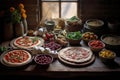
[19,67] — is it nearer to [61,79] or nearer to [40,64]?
[40,64]

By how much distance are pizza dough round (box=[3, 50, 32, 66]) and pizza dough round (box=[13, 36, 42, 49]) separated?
0.67ft

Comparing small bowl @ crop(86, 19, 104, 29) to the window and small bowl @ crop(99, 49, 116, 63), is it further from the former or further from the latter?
small bowl @ crop(99, 49, 116, 63)

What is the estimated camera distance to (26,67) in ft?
12.0

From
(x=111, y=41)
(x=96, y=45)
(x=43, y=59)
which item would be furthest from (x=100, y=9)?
(x=43, y=59)

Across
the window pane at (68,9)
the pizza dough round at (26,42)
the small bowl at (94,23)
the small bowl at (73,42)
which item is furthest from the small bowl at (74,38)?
the window pane at (68,9)

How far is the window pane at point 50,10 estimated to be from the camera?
4.79 m

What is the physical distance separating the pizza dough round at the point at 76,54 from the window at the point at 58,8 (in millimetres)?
1014

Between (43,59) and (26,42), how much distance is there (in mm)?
644

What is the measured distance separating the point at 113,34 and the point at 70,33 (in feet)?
2.50

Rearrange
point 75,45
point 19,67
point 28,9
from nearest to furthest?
point 19,67, point 75,45, point 28,9

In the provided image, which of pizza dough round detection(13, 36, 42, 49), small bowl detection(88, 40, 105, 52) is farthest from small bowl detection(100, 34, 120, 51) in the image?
pizza dough round detection(13, 36, 42, 49)

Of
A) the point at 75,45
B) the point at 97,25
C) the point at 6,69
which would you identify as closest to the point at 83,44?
the point at 75,45

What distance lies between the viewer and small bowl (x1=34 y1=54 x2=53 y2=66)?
11.9 feet

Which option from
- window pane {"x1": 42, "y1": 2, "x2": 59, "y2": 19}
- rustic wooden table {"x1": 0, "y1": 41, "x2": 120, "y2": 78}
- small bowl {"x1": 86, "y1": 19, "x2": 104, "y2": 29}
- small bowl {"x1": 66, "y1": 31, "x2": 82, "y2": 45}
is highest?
window pane {"x1": 42, "y1": 2, "x2": 59, "y2": 19}
